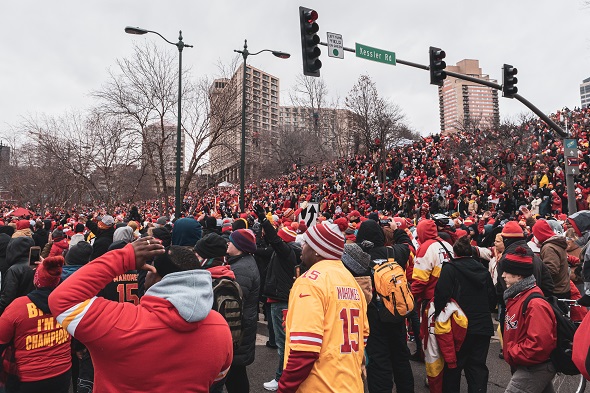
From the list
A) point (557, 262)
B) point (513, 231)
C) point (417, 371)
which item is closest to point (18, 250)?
point (417, 371)

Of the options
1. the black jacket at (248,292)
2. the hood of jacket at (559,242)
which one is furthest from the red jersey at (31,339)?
the hood of jacket at (559,242)

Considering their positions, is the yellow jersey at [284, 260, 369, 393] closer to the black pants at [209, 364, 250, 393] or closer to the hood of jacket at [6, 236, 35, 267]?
the black pants at [209, 364, 250, 393]

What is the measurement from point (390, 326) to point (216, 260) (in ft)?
7.02

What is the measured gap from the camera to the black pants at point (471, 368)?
4.27 metres

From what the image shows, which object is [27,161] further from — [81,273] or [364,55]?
[81,273]

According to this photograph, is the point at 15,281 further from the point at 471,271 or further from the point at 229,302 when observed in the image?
the point at 471,271

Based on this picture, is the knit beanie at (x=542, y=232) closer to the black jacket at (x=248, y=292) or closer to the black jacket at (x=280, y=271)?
the black jacket at (x=280, y=271)

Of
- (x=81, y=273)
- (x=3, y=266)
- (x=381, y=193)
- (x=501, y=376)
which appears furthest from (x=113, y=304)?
(x=381, y=193)

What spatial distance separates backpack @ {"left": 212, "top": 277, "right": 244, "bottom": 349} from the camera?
305 centimetres

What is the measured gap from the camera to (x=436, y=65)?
10.8m

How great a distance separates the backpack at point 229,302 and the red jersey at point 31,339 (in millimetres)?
1451

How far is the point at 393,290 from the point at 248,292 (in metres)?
1.53

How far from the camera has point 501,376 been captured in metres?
5.37

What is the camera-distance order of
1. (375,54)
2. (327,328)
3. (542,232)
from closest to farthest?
(327,328) → (542,232) → (375,54)
